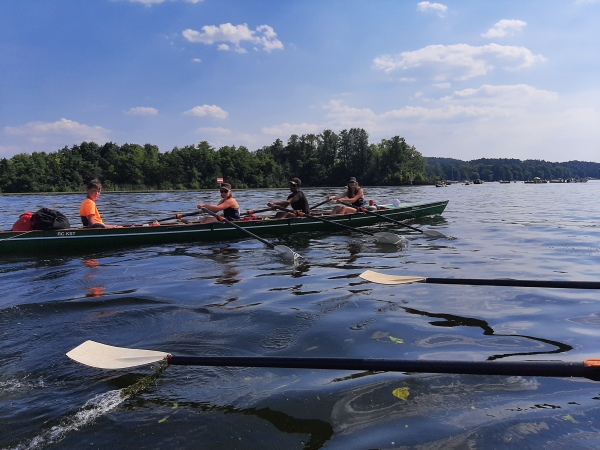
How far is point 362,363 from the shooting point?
9.03 feet

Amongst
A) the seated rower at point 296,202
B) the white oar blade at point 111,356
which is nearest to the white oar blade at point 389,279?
the white oar blade at point 111,356

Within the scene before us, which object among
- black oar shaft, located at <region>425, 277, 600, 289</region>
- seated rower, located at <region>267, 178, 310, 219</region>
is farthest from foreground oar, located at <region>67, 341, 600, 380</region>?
seated rower, located at <region>267, 178, 310, 219</region>

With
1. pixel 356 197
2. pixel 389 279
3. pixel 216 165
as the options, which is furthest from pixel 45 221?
pixel 216 165

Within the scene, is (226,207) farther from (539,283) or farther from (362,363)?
(362,363)

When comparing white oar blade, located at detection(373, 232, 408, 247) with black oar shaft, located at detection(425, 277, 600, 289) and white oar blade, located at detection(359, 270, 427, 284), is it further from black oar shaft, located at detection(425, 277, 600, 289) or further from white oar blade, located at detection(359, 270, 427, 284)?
black oar shaft, located at detection(425, 277, 600, 289)

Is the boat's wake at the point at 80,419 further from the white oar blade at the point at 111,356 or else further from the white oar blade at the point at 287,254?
the white oar blade at the point at 287,254

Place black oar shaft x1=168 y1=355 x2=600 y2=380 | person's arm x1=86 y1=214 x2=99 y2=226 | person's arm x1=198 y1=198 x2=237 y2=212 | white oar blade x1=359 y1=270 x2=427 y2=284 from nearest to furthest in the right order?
1. black oar shaft x1=168 y1=355 x2=600 y2=380
2. white oar blade x1=359 y1=270 x2=427 y2=284
3. person's arm x1=86 y1=214 x2=99 y2=226
4. person's arm x1=198 y1=198 x2=237 y2=212

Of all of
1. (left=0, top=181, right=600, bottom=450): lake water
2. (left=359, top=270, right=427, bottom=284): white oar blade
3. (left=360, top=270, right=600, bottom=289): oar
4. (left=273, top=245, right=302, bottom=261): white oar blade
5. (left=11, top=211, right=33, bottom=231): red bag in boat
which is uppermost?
(left=11, top=211, right=33, bottom=231): red bag in boat

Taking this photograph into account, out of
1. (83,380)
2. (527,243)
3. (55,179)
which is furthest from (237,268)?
(55,179)

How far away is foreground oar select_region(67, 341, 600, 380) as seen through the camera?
2.42 meters

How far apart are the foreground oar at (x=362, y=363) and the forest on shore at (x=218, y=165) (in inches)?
3050

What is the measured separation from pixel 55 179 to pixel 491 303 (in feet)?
266

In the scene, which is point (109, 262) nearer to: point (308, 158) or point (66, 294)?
point (66, 294)

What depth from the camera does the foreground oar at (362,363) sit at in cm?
242
